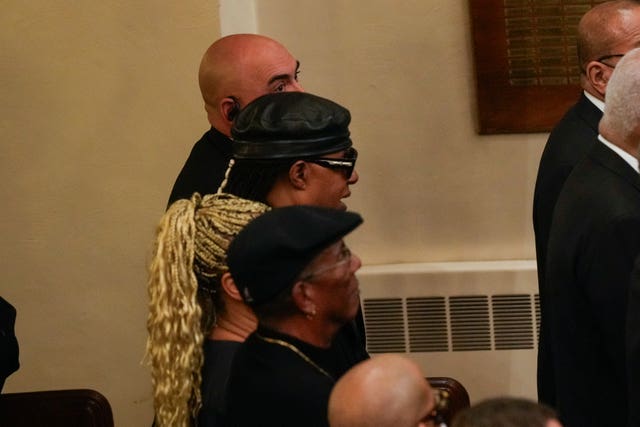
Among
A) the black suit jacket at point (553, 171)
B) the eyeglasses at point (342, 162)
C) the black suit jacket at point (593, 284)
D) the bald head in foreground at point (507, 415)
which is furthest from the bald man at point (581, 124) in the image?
the bald head in foreground at point (507, 415)

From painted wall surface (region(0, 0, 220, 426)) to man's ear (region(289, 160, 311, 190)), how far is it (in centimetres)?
165

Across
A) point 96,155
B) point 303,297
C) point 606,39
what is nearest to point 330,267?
point 303,297

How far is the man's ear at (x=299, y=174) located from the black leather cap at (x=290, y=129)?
0.07 ft

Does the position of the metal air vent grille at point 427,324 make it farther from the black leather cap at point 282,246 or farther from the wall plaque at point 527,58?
the black leather cap at point 282,246

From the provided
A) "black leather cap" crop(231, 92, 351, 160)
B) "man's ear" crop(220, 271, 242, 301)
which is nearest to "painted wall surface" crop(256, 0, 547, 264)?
"black leather cap" crop(231, 92, 351, 160)

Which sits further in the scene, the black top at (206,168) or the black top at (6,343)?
the black top at (206,168)

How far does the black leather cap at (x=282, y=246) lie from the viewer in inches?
93.0

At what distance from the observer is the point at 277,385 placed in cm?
234

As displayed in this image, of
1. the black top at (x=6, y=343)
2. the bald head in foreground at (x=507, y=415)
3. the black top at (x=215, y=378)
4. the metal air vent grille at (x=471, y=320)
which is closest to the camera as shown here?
the bald head in foreground at (x=507, y=415)

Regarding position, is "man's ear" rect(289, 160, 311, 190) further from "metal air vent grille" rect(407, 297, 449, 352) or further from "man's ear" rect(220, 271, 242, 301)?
"metal air vent grille" rect(407, 297, 449, 352)

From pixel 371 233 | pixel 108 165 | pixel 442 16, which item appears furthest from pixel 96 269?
pixel 442 16

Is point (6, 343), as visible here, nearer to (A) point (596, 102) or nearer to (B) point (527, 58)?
(A) point (596, 102)

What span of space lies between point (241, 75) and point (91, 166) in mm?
1179

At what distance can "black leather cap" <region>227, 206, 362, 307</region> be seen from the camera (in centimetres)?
236
